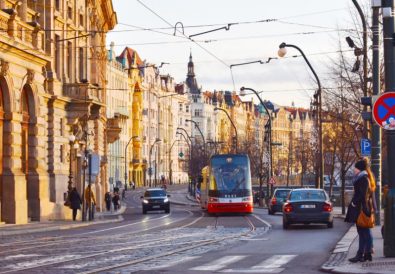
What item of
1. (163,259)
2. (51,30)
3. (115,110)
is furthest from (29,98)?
(115,110)

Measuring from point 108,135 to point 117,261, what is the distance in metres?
60.7

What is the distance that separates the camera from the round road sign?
1953 centimetres

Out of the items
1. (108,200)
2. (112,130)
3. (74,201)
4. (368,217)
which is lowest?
(108,200)

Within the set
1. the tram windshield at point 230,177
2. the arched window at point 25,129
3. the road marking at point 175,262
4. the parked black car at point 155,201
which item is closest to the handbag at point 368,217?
the road marking at point 175,262

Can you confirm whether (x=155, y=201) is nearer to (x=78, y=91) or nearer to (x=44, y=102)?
(x=78, y=91)

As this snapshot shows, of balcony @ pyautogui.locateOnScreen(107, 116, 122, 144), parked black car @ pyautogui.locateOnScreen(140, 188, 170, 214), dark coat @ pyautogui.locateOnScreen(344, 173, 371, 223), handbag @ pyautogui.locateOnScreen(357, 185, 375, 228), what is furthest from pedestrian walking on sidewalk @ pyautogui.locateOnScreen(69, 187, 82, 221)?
handbag @ pyautogui.locateOnScreen(357, 185, 375, 228)

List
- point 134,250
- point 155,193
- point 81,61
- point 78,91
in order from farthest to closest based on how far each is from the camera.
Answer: point 155,193 < point 81,61 < point 78,91 < point 134,250

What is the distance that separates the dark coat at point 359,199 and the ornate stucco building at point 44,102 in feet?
83.1

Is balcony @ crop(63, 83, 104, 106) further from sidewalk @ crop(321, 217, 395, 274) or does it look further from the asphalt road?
sidewalk @ crop(321, 217, 395, 274)

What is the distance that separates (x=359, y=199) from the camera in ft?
63.2

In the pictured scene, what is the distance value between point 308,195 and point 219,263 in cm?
1737

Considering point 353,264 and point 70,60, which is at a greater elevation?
point 70,60

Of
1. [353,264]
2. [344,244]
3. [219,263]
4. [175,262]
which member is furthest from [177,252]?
[353,264]

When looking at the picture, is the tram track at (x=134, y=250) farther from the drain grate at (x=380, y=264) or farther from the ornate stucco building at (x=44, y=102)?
the ornate stucco building at (x=44, y=102)
